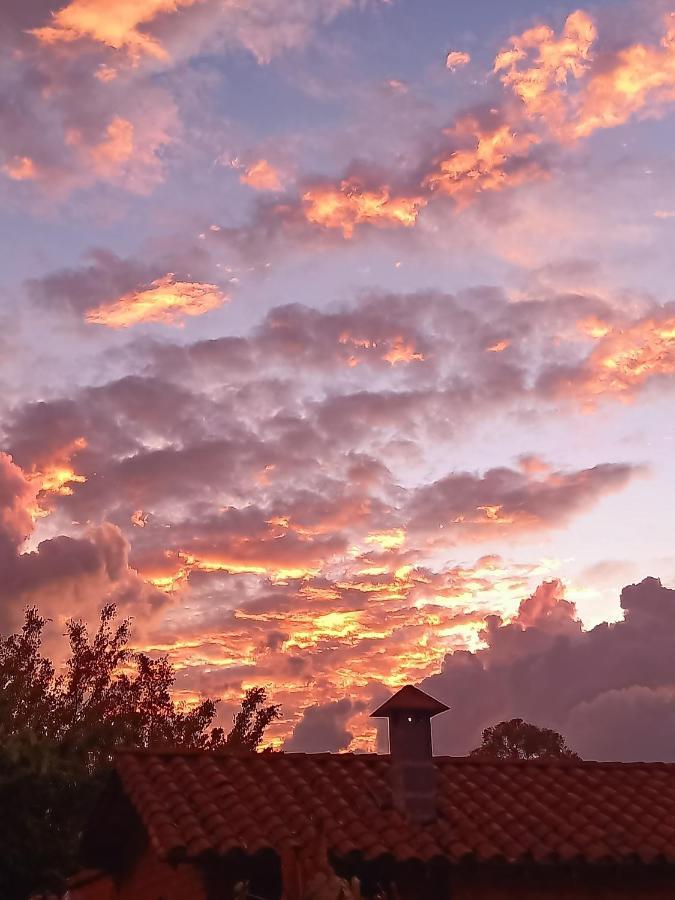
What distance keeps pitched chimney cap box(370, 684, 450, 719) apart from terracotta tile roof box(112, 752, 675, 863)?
1134 millimetres

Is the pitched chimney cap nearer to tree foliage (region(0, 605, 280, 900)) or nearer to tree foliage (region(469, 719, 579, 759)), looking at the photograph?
tree foliage (region(0, 605, 280, 900))

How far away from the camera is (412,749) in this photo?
57.9 ft

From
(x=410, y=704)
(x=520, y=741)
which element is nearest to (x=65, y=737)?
(x=410, y=704)

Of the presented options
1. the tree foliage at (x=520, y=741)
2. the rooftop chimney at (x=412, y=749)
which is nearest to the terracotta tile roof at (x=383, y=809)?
the rooftop chimney at (x=412, y=749)

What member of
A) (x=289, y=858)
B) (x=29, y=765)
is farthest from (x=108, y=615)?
Result: (x=289, y=858)

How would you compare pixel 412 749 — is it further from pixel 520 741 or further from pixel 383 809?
pixel 520 741

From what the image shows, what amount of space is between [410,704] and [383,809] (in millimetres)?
1904

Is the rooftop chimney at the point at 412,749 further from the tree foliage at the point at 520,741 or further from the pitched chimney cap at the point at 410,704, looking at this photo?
the tree foliage at the point at 520,741

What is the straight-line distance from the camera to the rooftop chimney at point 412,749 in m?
Result: 16.6

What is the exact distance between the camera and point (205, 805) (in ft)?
51.1

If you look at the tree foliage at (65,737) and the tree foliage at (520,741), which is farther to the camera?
the tree foliage at (520,741)

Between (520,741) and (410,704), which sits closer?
(410,704)

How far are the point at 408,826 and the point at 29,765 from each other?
29.2ft

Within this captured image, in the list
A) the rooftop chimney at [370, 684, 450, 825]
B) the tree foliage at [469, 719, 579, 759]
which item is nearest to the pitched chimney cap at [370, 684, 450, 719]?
the rooftop chimney at [370, 684, 450, 825]
